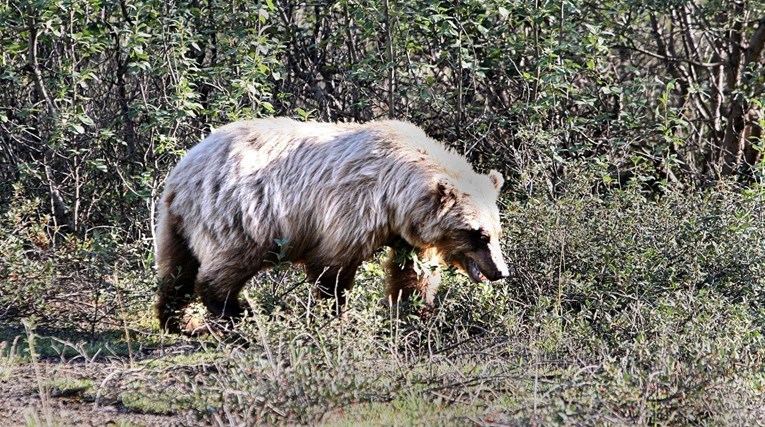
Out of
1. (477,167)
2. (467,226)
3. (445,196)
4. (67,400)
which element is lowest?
(477,167)

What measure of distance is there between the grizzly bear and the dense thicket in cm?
173

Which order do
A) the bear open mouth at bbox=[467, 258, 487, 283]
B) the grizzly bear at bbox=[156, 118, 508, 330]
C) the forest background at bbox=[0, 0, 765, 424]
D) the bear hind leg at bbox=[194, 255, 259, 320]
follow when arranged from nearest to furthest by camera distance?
1. the forest background at bbox=[0, 0, 765, 424]
2. the grizzly bear at bbox=[156, 118, 508, 330]
3. the bear open mouth at bbox=[467, 258, 487, 283]
4. the bear hind leg at bbox=[194, 255, 259, 320]

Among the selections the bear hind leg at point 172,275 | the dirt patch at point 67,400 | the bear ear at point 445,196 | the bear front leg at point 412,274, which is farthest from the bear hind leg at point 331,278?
the dirt patch at point 67,400

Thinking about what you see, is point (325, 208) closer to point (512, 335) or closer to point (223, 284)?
point (223, 284)

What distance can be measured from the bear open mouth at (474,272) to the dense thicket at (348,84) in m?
2.09

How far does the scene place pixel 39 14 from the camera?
952cm

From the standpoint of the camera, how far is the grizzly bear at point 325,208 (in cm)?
714

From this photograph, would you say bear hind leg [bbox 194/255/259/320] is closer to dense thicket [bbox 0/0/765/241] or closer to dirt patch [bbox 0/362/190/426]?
dirt patch [bbox 0/362/190/426]

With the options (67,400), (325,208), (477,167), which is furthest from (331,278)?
(477,167)

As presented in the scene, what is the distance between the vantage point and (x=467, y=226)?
23.5 feet

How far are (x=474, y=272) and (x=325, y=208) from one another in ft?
3.86

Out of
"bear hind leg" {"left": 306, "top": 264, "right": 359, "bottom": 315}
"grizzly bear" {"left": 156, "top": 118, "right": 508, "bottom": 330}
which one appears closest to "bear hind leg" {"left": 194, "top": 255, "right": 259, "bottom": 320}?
"grizzly bear" {"left": 156, "top": 118, "right": 508, "bottom": 330}

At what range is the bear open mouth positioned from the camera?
23.9 ft

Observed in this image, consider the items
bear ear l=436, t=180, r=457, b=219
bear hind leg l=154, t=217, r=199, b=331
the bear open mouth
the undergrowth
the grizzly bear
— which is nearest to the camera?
the undergrowth
